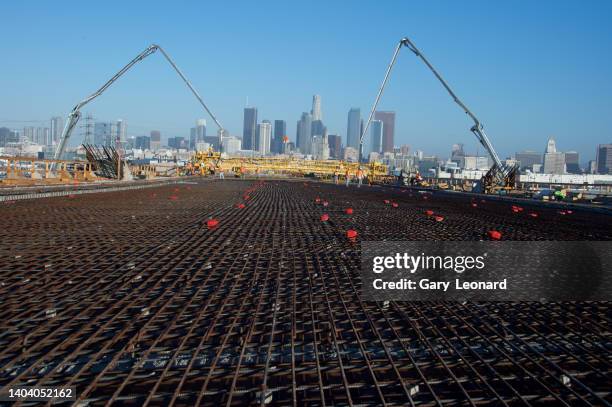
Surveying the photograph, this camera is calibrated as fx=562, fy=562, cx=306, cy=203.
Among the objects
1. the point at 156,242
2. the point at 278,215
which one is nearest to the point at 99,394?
the point at 156,242

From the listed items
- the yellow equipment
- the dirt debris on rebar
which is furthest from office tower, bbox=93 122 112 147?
the dirt debris on rebar

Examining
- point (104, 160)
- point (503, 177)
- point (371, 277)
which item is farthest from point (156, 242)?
point (503, 177)

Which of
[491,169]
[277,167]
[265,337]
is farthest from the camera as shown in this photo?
[277,167]

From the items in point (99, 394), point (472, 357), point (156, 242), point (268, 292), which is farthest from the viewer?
point (156, 242)

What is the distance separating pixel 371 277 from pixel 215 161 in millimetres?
78388

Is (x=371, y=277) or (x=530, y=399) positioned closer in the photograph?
(x=530, y=399)

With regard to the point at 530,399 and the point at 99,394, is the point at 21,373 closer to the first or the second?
the point at 99,394

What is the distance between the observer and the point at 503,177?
47.5 metres

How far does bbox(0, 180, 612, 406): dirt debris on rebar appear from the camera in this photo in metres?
3.37

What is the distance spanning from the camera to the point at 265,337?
4.34 m

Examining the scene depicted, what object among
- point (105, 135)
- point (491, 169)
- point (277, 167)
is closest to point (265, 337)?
point (491, 169)

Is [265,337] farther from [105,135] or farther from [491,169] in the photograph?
[105,135]

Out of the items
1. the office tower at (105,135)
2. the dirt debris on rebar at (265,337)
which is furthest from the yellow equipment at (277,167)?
the dirt debris on rebar at (265,337)

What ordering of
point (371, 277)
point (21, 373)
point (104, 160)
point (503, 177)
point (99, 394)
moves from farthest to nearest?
point (503, 177) < point (104, 160) < point (371, 277) < point (21, 373) < point (99, 394)
